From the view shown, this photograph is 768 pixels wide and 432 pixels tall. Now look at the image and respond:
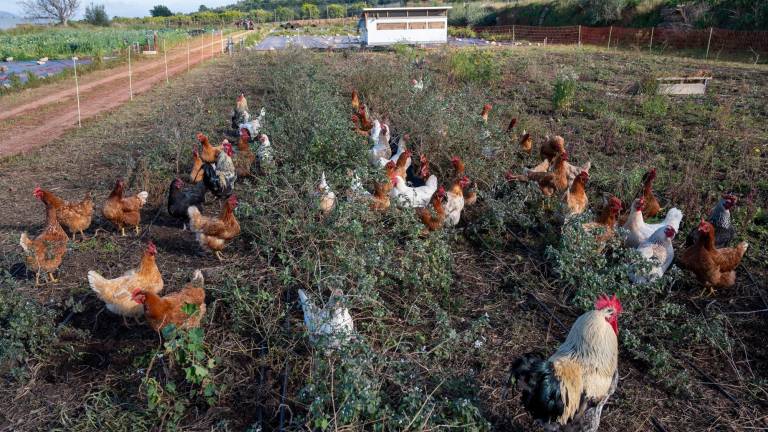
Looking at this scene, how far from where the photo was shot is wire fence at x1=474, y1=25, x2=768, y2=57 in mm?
19852

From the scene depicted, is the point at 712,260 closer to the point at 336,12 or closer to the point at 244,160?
the point at 244,160

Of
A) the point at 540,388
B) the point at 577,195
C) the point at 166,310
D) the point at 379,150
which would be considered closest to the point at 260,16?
the point at 379,150

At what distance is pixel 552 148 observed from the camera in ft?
22.8

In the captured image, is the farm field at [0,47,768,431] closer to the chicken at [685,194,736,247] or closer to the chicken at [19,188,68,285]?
the chicken at [19,188,68,285]

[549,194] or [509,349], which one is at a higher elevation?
[549,194]

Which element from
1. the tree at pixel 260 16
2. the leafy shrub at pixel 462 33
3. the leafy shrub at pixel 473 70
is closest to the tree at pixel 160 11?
the tree at pixel 260 16

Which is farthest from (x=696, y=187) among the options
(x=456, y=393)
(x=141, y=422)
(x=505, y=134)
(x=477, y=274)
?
(x=141, y=422)

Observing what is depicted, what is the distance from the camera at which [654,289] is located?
3791 mm

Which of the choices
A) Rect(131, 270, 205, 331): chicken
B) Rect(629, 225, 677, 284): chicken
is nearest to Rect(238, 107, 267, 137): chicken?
Rect(131, 270, 205, 331): chicken

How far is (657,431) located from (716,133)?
715 centimetres

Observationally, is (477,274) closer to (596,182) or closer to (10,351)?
(596,182)

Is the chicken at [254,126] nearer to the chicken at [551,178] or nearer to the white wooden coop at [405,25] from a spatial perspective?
the chicken at [551,178]

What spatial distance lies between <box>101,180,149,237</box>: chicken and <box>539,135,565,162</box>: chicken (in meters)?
5.56

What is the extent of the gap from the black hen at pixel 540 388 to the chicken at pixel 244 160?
4953 mm
